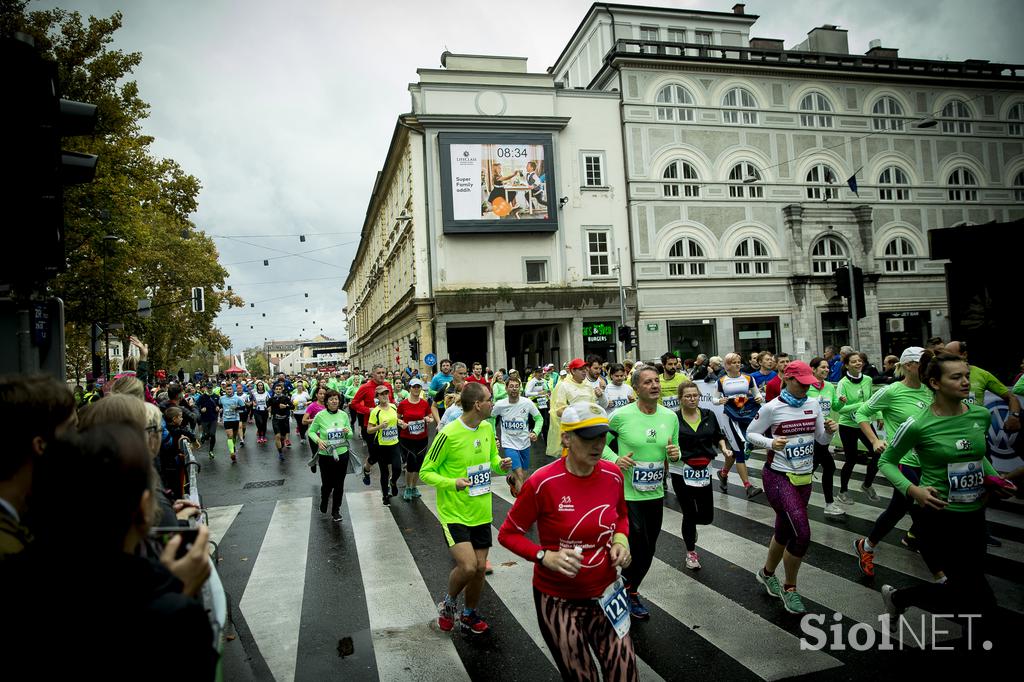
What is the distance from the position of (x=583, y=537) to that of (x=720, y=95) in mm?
35823

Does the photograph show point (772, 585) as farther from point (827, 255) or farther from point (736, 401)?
point (827, 255)

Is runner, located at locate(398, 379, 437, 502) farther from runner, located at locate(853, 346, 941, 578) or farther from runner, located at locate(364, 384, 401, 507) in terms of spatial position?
runner, located at locate(853, 346, 941, 578)

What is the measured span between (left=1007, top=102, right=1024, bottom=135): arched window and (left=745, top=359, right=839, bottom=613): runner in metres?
46.1

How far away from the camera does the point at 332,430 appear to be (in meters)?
8.65

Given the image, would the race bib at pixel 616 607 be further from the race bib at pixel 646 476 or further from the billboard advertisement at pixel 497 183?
the billboard advertisement at pixel 497 183

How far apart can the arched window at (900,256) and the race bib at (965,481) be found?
1459 inches

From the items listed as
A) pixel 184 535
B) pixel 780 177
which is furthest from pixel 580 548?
pixel 780 177

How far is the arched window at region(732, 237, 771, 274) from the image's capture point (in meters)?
33.8

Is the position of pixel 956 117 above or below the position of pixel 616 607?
above

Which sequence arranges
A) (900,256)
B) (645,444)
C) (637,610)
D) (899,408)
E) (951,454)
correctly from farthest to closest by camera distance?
1. (900,256)
2. (899,408)
3. (645,444)
4. (637,610)
5. (951,454)

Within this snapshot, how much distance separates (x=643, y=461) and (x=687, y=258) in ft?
98.4

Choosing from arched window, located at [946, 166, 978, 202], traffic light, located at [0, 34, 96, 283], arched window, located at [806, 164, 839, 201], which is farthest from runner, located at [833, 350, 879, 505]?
arched window, located at [946, 166, 978, 202]

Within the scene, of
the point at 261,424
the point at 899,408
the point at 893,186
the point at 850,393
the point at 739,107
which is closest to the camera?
the point at 899,408

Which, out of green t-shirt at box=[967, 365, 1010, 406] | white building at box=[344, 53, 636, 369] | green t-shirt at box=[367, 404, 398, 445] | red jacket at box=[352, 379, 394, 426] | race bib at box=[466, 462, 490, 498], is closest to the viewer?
race bib at box=[466, 462, 490, 498]
